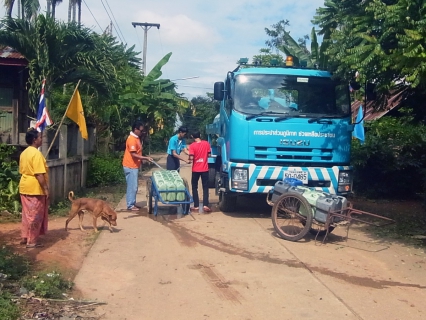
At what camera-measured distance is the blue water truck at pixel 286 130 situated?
30.9ft

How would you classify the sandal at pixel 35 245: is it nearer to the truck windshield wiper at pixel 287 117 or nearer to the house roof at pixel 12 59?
the truck windshield wiper at pixel 287 117

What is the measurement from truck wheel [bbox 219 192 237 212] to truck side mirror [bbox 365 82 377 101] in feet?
10.5

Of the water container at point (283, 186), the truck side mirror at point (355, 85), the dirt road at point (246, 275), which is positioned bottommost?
the dirt road at point (246, 275)

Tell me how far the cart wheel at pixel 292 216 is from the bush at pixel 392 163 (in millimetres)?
5493

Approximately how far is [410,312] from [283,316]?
4.29ft

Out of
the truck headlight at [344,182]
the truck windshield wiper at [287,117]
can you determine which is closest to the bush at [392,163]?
the truck headlight at [344,182]

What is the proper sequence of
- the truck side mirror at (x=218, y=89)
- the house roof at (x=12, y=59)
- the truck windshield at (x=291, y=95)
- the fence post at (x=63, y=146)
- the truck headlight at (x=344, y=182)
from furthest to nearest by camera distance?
the house roof at (x=12, y=59)
the fence post at (x=63, y=146)
the truck side mirror at (x=218, y=89)
the truck headlight at (x=344, y=182)
the truck windshield at (x=291, y=95)

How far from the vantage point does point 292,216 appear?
27.2ft

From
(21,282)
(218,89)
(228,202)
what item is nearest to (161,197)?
(228,202)

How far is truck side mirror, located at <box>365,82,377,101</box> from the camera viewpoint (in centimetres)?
918

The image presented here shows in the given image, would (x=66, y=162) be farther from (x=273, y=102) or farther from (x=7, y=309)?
(x=7, y=309)

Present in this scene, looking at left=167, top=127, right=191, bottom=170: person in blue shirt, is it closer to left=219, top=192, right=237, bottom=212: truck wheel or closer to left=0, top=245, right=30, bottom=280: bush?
left=219, top=192, right=237, bottom=212: truck wheel

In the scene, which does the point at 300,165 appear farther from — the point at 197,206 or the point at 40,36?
the point at 40,36

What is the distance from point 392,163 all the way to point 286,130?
518cm
